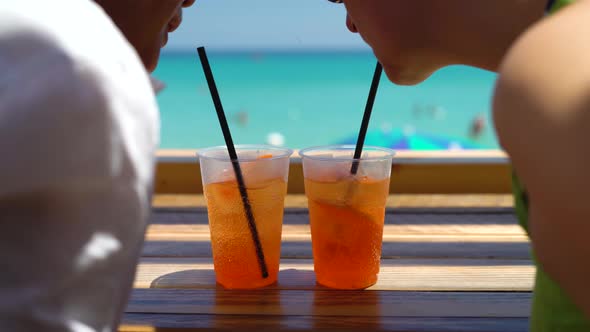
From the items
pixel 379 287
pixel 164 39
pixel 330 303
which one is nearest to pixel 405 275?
pixel 379 287

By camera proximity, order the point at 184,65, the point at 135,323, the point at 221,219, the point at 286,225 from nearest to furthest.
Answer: the point at 135,323 → the point at 221,219 → the point at 286,225 → the point at 184,65

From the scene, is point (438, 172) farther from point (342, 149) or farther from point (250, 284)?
point (250, 284)

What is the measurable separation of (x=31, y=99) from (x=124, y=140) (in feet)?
0.24

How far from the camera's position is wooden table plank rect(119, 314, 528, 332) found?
84cm

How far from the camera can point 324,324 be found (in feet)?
2.79

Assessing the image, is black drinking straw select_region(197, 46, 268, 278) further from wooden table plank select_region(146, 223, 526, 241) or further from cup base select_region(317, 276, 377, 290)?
wooden table plank select_region(146, 223, 526, 241)

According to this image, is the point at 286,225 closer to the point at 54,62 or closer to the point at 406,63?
the point at 406,63

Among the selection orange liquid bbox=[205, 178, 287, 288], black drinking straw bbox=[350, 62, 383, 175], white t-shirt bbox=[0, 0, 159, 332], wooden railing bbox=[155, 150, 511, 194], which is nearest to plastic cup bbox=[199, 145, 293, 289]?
orange liquid bbox=[205, 178, 287, 288]

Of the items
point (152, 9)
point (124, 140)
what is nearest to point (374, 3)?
point (152, 9)

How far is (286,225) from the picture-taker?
1.33 meters

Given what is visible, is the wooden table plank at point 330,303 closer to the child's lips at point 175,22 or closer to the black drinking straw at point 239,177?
the black drinking straw at point 239,177

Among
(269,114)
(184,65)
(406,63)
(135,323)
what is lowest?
(184,65)

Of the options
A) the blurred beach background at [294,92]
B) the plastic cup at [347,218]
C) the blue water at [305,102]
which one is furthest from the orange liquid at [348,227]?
the blue water at [305,102]

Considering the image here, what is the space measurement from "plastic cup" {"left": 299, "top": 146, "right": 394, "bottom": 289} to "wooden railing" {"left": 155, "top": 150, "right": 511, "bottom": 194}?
2.13 ft
